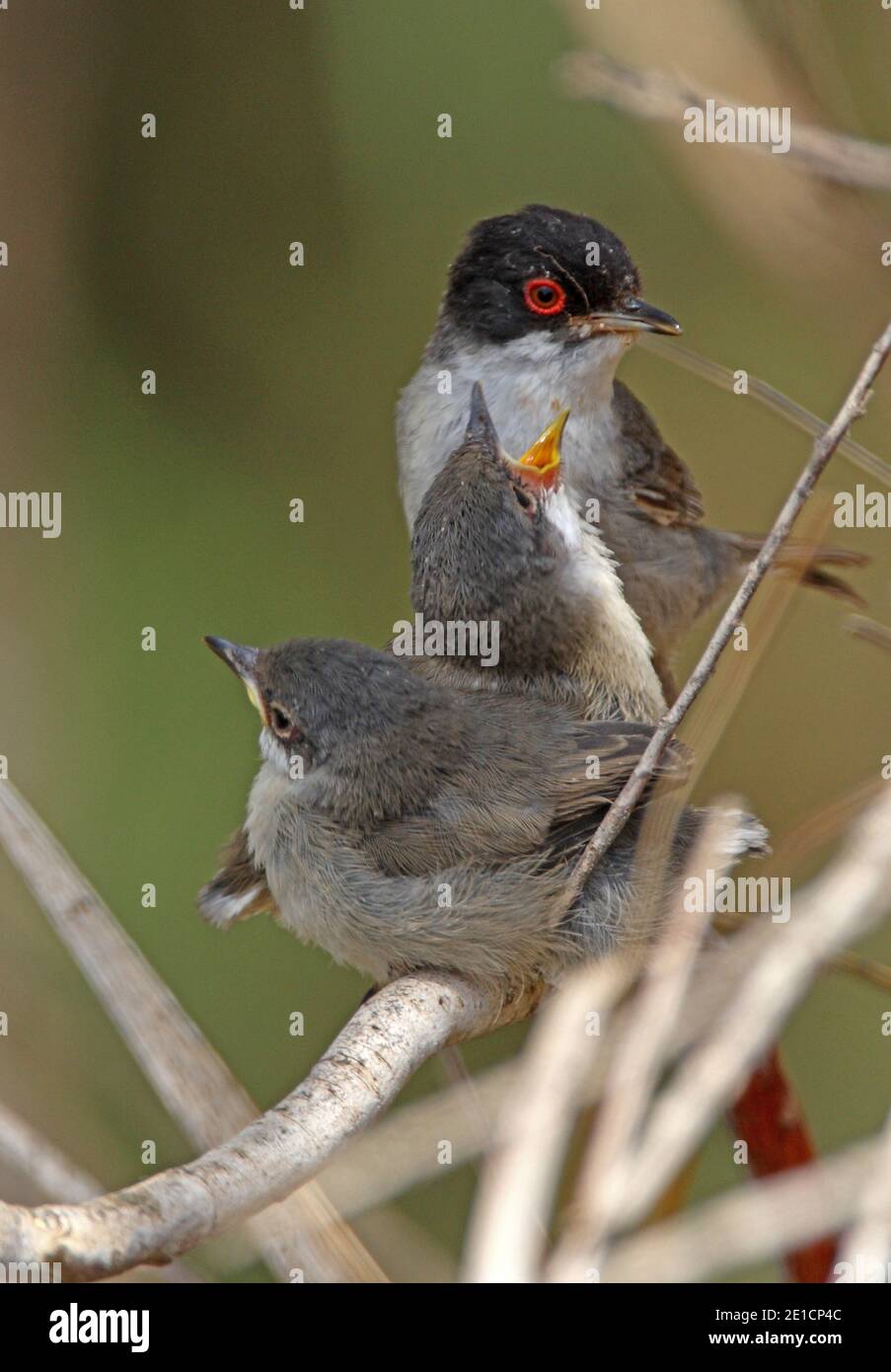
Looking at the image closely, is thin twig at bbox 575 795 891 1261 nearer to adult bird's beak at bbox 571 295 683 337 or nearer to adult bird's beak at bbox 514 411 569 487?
adult bird's beak at bbox 514 411 569 487

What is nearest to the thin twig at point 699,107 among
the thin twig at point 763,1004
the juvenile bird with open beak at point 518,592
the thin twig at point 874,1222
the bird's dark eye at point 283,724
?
the juvenile bird with open beak at point 518,592

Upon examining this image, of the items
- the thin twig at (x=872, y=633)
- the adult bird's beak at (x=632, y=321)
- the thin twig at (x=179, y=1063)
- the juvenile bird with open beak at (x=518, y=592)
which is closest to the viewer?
the thin twig at (x=179, y=1063)

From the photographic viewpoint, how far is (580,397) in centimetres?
379

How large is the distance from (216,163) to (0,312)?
103cm

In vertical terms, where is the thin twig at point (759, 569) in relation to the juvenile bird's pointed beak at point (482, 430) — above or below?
below

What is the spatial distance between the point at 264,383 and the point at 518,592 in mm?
3342

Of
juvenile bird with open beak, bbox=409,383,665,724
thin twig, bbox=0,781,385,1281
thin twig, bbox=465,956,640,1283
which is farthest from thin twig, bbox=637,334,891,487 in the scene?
thin twig, bbox=0,781,385,1281

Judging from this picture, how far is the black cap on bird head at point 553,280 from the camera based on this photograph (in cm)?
359

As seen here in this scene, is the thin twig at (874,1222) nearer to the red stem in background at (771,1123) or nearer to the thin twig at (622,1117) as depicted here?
the thin twig at (622,1117)

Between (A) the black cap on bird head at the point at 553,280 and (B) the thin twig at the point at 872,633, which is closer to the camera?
(B) the thin twig at the point at 872,633

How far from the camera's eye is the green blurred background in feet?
17.7

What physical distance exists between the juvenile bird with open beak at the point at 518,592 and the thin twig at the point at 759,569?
0.64 m

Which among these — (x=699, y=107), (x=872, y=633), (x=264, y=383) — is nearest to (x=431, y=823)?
(x=872, y=633)

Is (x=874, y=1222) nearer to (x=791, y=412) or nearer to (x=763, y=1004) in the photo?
(x=763, y=1004)
